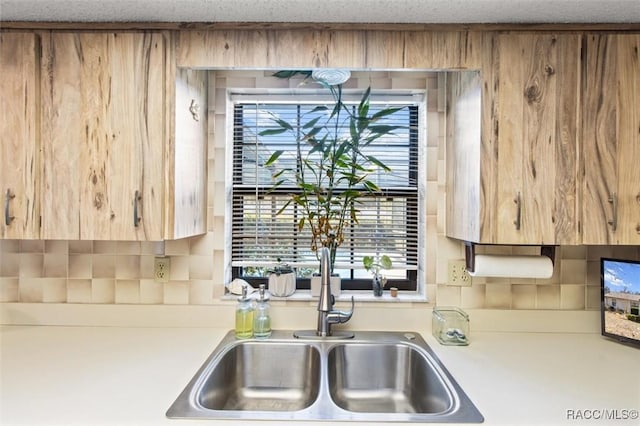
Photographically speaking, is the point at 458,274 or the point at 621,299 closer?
the point at 621,299

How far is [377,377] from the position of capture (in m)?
1.53

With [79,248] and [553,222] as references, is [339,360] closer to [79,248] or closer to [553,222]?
[553,222]

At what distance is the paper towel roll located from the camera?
153cm

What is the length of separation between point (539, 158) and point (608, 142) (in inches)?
9.8

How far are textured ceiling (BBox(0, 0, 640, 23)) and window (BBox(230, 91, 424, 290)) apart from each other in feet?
1.71

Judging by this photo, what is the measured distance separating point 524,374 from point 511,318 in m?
0.47

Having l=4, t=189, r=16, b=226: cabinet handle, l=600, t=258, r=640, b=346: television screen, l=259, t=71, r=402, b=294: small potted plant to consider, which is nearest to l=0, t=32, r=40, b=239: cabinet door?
l=4, t=189, r=16, b=226: cabinet handle

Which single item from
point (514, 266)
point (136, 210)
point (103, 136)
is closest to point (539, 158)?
point (514, 266)

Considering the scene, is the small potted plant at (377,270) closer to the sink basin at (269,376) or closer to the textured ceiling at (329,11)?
the sink basin at (269,376)

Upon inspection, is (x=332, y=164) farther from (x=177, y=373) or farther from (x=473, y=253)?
(x=177, y=373)

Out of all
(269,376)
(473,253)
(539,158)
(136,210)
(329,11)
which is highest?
(329,11)

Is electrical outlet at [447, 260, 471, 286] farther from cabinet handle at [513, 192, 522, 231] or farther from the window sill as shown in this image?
cabinet handle at [513, 192, 522, 231]

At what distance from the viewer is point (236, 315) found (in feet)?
5.19

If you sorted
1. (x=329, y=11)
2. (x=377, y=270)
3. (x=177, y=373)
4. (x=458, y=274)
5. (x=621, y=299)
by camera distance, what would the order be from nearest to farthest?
(x=177, y=373)
(x=329, y=11)
(x=621, y=299)
(x=458, y=274)
(x=377, y=270)
